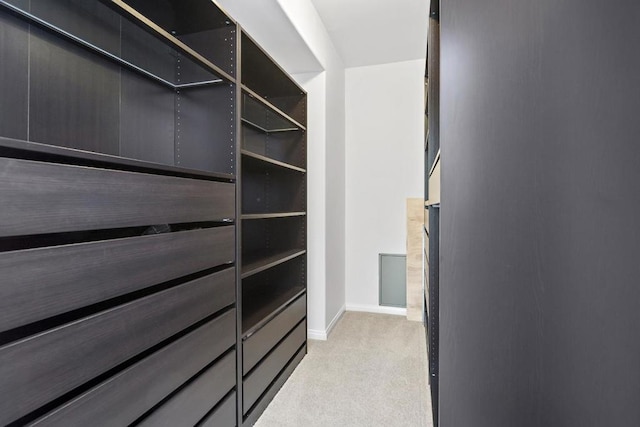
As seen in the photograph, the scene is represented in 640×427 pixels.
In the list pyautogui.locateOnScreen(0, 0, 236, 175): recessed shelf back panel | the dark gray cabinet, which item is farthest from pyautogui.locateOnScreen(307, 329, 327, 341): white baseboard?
pyautogui.locateOnScreen(0, 0, 236, 175): recessed shelf back panel

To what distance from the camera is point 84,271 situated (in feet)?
2.88

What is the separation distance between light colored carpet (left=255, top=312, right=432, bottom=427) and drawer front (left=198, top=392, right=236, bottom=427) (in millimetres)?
265

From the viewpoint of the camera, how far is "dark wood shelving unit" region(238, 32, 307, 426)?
6.89ft

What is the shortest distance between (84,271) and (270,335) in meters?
1.28

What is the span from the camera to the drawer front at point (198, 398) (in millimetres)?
1166

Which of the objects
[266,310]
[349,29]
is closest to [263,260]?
[266,310]

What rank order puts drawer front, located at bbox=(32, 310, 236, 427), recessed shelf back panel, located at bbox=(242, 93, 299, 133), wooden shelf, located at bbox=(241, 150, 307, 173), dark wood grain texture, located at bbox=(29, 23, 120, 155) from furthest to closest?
recessed shelf back panel, located at bbox=(242, 93, 299, 133) → wooden shelf, located at bbox=(241, 150, 307, 173) → dark wood grain texture, located at bbox=(29, 23, 120, 155) → drawer front, located at bbox=(32, 310, 236, 427)

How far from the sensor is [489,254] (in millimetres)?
818

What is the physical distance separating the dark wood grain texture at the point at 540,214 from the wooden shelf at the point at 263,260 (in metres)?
1.09

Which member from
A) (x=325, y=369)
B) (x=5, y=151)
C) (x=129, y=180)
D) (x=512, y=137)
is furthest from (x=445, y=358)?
(x=325, y=369)

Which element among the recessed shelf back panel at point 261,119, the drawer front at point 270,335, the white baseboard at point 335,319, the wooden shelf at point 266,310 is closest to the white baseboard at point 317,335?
the white baseboard at point 335,319

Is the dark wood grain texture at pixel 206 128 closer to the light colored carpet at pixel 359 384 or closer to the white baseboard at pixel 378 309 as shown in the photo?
the light colored carpet at pixel 359 384

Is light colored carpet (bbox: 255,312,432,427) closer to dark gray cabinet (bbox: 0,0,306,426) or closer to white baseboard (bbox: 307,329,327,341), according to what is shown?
white baseboard (bbox: 307,329,327,341)

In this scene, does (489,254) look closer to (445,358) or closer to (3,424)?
(445,358)
